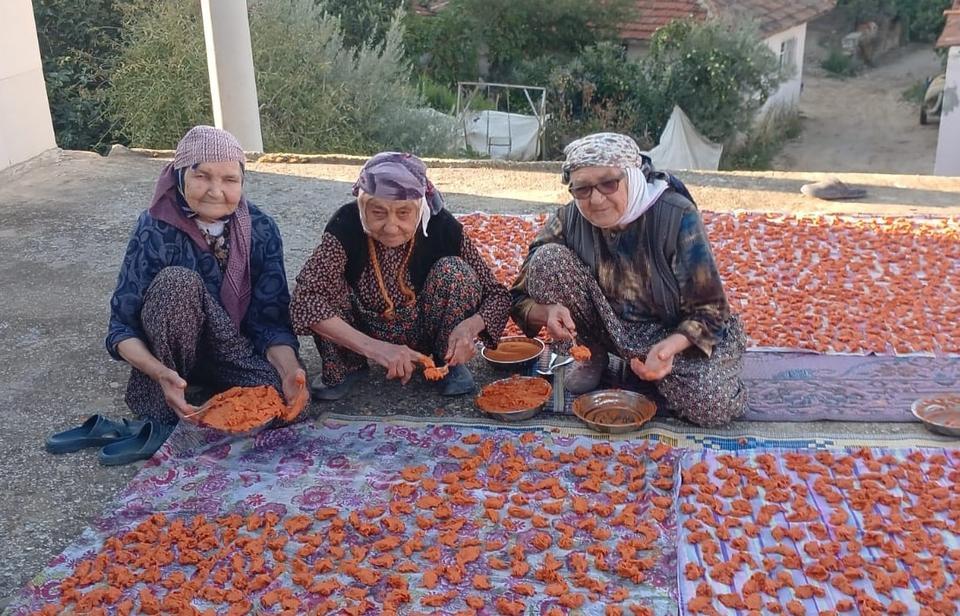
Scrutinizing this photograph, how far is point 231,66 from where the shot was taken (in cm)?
736

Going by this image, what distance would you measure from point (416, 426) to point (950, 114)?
43.3 feet

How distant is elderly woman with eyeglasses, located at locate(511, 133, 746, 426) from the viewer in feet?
9.76

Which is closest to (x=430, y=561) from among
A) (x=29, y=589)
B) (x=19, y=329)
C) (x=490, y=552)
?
(x=490, y=552)

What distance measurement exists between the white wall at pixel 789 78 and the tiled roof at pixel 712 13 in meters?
0.27

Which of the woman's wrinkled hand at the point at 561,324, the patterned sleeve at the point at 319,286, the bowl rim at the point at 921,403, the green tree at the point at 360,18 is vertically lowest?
the bowl rim at the point at 921,403

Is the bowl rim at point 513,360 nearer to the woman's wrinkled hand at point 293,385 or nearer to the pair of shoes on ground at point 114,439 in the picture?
the woman's wrinkled hand at point 293,385

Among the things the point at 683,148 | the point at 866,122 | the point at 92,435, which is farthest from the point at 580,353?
the point at 866,122

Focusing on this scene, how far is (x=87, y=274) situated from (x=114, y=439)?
198 centimetres

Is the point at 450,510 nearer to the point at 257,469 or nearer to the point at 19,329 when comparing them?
the point at 257,469

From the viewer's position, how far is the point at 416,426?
3.16 metres

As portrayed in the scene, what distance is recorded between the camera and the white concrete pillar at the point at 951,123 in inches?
512

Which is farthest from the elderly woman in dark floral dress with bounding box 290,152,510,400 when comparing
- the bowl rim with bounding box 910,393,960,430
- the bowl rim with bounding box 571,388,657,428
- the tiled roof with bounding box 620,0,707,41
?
the tiled roof with bounding box 620,0,707,41

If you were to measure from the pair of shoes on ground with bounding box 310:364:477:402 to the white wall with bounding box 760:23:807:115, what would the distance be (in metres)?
15.4

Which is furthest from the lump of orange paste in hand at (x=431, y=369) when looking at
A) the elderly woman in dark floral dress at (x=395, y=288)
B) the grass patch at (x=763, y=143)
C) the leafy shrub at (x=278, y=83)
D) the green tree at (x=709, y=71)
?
the grass patch at (x=763, y=143)
